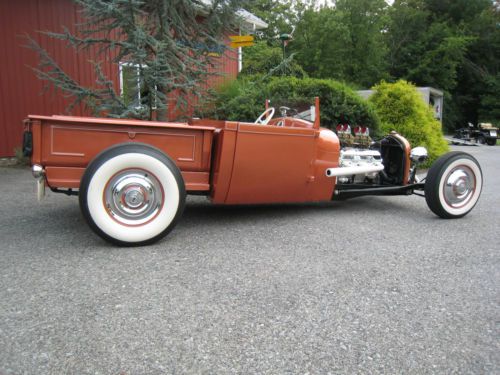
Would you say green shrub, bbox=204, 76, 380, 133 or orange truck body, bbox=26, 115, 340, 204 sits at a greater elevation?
green shrub, bbox=204, 76, 380, 133

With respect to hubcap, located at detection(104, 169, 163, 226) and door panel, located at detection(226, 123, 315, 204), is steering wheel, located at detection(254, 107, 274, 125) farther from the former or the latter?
hubcap, located at detection(104, 169, 163, 226)

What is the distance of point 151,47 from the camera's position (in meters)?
6.68

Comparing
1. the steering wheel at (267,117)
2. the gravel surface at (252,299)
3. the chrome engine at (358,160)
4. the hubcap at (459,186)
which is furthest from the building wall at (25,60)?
the gravel surface at (252,299)

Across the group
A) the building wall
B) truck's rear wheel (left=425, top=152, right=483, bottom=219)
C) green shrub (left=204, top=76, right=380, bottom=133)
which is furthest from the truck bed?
green shrub (left=204, top=76, right=380, bottom=133)

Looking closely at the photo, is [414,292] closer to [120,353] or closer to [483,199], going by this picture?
[120,353]

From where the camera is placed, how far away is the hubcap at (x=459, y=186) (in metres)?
4.05

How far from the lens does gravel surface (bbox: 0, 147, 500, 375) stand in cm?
170

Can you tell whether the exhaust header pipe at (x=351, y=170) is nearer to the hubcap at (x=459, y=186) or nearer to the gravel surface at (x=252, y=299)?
the gravel surface at (x=252, y=299)

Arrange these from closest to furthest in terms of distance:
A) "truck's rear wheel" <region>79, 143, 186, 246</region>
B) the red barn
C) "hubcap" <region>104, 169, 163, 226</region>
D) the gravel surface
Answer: the gravel surface → "truck's rear wheel" <region>79, 143, 186, 246</region> → "hubcap" <region>104, 169, 163, 226</region> → the red barn

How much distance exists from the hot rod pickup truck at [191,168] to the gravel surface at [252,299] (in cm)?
Answer: 31

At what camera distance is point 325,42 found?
24266 mm

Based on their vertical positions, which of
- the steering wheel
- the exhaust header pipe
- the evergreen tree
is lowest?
the exhaust header pipe

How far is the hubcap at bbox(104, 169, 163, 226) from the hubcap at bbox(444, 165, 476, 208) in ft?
9.57

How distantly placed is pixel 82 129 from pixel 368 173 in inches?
117
